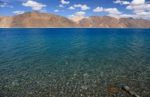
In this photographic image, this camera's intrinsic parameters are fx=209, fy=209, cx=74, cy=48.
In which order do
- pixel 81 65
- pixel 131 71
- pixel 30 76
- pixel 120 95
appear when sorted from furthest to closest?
pixel 81 65
pixel 131 71
pixel 30 76
pixel 120 95

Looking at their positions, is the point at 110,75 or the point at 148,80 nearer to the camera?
the point at 148,80

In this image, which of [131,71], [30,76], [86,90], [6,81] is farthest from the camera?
[131,71]

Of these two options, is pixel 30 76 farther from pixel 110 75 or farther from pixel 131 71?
pixel 131 71

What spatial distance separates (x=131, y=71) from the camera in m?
26.2

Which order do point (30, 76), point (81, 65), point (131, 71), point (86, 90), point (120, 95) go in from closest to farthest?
point (120, 95)
point (86, 90)
point (30, 76)
point (131, 71)
point (81, 65)

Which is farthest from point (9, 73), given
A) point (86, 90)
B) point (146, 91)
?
point (146, 91)

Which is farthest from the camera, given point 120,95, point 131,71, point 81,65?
point 81,65

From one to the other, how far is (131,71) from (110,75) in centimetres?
355

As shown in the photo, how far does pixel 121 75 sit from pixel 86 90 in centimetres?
659

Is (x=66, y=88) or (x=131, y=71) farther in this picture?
(x=131, y=71)

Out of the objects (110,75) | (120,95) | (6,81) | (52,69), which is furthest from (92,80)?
(6,81)

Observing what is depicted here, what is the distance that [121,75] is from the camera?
2439 centimetres

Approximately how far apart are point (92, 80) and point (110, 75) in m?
2.89

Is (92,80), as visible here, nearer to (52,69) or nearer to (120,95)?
(120,95)
